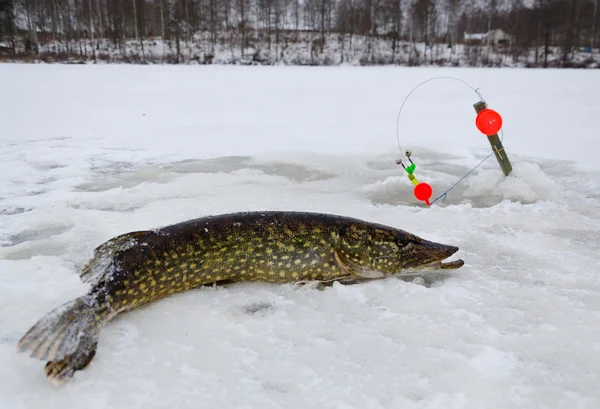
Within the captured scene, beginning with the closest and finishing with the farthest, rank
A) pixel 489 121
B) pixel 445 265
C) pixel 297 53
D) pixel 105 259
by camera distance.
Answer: pixel 105 259 → pixel 445 265 → pixel 489 121 → pixel 297 53

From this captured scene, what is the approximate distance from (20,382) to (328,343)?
128cm

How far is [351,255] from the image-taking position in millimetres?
2729

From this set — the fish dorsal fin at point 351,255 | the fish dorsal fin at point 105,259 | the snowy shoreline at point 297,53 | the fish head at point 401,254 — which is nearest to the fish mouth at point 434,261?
the fish head at point 401,254

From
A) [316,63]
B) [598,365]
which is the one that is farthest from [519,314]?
[316,63]

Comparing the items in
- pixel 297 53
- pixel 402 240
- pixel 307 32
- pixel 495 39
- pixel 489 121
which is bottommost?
pixel 402 240

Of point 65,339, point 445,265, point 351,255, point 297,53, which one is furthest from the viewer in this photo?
point 297,53

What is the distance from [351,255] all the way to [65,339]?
152cm

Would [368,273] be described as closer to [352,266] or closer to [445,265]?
[352,266]

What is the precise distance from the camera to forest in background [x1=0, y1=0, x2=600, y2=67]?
33.8 metres

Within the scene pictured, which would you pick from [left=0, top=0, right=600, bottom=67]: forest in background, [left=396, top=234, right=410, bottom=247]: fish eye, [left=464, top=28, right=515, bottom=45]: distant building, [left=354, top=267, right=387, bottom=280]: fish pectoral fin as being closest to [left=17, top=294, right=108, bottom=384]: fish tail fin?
[left=354, top=267, right=387, bottom=280]: fish pectoral fin

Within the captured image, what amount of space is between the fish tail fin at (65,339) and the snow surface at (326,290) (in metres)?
0.06

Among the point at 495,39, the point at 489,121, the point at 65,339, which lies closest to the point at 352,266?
the point at 65,339

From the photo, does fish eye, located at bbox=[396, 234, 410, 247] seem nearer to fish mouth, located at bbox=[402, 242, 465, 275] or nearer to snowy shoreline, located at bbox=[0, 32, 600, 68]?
fish mouth, located at bbox=[402, 242, 465, 275]

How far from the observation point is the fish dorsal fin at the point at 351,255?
2725mm
